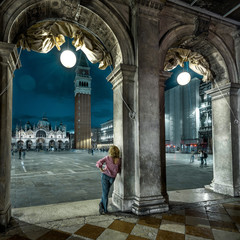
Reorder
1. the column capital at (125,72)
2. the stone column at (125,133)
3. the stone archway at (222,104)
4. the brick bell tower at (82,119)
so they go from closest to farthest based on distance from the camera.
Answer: the stone column at (125,133), the column capital at (125,72), the stone archway at (222,104), the brick bell tower at (82,119)

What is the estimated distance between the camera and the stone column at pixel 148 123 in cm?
470

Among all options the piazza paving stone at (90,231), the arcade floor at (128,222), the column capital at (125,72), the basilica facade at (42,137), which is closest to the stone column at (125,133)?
the column capital at (125,72)

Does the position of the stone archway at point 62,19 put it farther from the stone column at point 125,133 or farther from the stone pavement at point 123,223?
the stone pavement at point 123,223

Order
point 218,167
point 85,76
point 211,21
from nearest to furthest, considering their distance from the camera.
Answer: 1. point 211,21
2. point 218,167
3. point 85,76

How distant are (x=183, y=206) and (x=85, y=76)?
277 ft

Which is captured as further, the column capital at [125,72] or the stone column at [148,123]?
the column capital at [125,72]

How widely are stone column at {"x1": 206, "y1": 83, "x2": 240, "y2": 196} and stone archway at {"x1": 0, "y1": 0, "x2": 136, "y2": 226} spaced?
341 cm

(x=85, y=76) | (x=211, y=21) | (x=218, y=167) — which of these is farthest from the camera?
(x=85, y=76)

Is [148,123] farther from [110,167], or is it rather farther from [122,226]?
[122,226]

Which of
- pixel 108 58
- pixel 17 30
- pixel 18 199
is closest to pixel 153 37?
pixel 108 58

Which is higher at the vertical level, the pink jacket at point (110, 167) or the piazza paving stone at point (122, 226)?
the pink jacket at point (110, 167)

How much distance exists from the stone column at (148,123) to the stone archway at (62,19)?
0.28 metres

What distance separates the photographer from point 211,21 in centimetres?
608

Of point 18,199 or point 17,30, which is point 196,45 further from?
point 18,199
